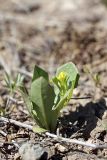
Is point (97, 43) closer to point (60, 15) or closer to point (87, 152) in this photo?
point (60, 15)

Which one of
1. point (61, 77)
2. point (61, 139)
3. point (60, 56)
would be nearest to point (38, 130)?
point (61, 139)

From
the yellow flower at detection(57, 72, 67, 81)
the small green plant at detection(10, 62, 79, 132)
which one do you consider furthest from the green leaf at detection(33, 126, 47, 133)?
the yellow flower at detection(57, 72, 67, 81)

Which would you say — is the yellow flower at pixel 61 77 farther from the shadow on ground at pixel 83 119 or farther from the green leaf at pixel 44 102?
the shadow on ground at pixel 83 119

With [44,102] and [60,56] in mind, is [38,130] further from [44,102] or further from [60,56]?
[60,56]

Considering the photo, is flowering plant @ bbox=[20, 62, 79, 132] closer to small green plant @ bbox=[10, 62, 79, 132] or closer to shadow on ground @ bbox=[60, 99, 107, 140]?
small green plant @ bbox=[10, 62, 79, 132]

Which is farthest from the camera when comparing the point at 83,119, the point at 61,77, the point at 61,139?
the point at 83,119

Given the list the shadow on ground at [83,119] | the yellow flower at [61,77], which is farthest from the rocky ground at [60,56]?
the yellow flower at [61,77]
